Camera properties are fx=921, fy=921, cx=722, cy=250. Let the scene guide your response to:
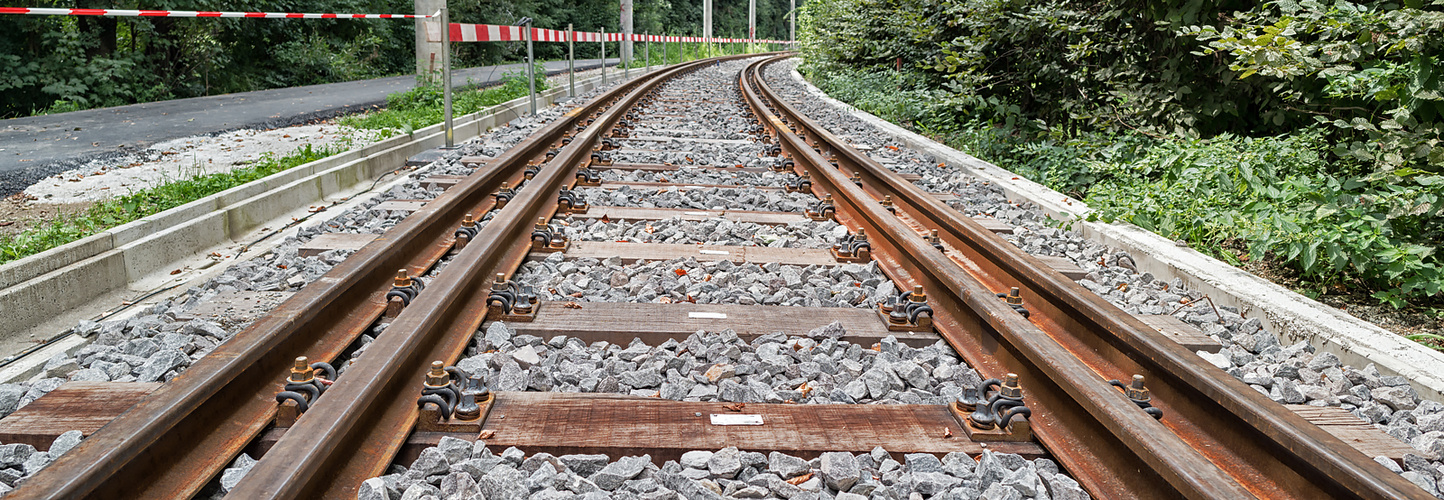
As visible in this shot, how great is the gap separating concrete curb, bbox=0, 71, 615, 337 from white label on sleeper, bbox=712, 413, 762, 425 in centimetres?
221

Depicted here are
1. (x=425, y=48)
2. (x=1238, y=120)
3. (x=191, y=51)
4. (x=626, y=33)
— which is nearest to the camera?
(x=1238, y=120)

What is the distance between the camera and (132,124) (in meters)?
8.87

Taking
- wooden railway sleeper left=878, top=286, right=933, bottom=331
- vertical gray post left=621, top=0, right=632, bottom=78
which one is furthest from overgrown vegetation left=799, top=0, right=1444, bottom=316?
vertical gray post left=621, top=0, right=632, bottom=78

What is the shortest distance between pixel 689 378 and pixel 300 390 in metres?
0.98

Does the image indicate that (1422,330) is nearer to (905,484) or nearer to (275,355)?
(905,484)

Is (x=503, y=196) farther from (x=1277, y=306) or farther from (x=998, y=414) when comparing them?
(x=1277, y=306)

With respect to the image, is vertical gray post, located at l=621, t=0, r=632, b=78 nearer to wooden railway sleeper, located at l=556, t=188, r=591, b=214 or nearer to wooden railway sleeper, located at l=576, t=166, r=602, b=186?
wooden railway sleeper, located at l=576, t=166, r=602, b=186

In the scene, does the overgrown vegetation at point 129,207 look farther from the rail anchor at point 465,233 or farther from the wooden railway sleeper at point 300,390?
the wooden railway sleeper at point 300,390

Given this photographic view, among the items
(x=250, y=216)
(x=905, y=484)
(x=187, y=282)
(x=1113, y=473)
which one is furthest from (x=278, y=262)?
(x=1113, y=473)

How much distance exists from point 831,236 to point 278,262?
2.40 m

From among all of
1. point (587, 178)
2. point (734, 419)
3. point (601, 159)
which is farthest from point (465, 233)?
point (601, 159)

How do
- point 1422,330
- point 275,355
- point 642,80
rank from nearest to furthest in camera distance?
point 275,355 → point 1422,330 → point 642,80

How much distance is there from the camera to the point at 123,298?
3305mm

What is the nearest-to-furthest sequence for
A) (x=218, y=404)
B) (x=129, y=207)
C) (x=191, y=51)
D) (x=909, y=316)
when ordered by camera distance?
(x=218, y=404) < (x=909, y=316) < (x=129, y=207) < (x=191, y=51)
